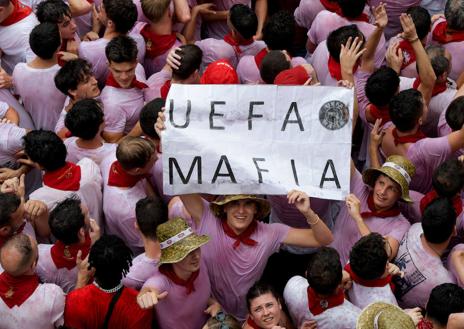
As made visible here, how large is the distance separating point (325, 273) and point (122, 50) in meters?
2.80

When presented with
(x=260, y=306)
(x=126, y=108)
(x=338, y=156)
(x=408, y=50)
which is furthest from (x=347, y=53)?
(x=260, y=306)

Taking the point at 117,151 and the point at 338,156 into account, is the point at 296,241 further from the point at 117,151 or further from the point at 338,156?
the point at 117,151

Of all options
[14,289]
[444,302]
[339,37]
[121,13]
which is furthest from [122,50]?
[444,302]

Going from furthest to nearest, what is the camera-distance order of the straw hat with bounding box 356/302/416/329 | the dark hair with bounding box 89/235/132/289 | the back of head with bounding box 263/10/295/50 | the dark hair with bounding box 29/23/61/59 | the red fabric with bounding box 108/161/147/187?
the back of head with bounding box 263/10/295/50 < the dark hair with bounding box 29/23/61/59 < the red fabric with bounding box 108/161/147/187 < the dark hair with bounding box 89/235/132/289 < the straw hat with bounding box 356/302/416/329

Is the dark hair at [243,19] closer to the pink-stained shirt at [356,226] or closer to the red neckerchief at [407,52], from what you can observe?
the red neckerchief at [407,52]

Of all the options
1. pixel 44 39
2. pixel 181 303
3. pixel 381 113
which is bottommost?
pixel 181 303

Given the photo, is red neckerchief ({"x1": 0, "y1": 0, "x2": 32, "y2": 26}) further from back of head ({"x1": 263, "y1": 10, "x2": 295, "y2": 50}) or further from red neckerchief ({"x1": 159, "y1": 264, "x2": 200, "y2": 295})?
red neckerchief ({"x1": 159, "y1": 264, "x2": 200, "y2": 295})

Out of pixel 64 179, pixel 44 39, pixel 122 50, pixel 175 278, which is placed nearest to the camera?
pixel 175 278

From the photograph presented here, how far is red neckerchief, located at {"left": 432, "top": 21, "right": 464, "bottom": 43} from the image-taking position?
7355 mm

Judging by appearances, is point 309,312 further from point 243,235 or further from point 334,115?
point 334,115

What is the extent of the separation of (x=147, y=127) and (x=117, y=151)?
461 millimetres

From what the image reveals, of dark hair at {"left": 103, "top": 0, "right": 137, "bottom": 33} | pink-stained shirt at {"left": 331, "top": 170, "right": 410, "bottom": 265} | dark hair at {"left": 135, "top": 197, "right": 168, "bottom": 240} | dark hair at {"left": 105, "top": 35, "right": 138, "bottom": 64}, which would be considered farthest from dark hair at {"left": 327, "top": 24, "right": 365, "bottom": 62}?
dark hair at {"left": 135, "top": 197, "right": 168, "bottom": 240}

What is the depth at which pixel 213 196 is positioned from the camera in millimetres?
6215

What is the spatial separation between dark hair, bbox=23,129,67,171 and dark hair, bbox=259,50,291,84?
1744 millimetres
